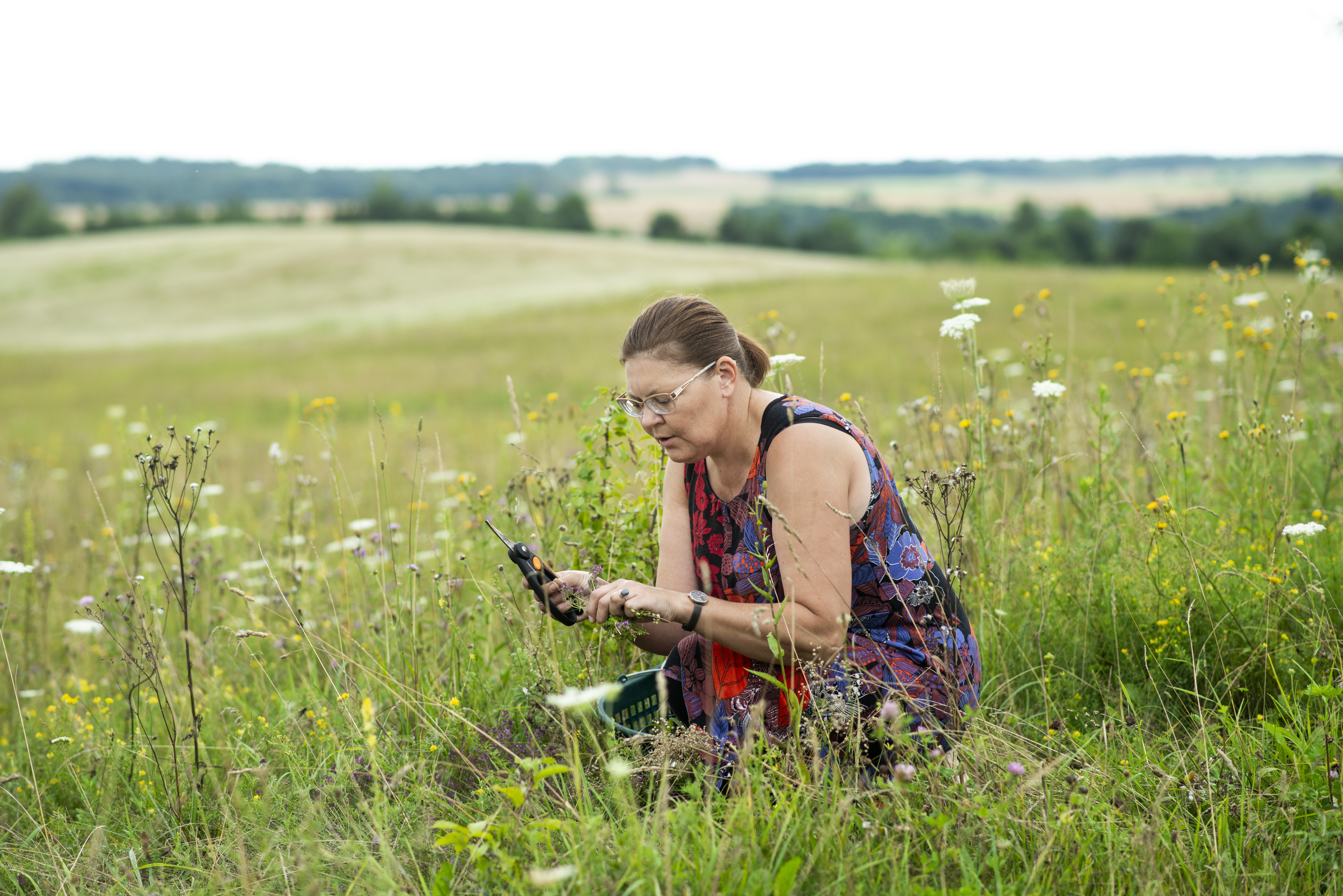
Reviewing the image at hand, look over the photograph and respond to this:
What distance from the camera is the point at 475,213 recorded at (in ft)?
234

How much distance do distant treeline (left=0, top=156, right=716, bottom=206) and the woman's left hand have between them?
7832 cm

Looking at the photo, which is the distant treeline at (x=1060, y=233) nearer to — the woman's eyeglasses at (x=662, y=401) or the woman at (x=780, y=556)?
the woman at (x=780, y=556)

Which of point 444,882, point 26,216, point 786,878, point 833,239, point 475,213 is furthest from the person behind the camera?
point 833,239

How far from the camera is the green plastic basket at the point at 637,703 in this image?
2.73 m

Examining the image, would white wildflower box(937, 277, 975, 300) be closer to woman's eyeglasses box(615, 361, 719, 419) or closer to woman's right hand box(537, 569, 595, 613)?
woman's eyeglasses box(615, 361, 719, 419)

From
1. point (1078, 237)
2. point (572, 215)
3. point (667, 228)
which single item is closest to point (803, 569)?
point (667, 228)

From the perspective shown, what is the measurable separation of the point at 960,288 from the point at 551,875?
7.76 feet

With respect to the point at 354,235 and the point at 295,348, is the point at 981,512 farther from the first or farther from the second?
the point at 354,235

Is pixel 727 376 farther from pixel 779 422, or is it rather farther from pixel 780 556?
pixel 780 556

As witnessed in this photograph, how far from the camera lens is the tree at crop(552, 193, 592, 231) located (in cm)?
7050

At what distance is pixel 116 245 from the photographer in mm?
48125

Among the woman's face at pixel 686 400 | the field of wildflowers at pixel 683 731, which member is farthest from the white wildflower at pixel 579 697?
the woman's face at pixel 686 400

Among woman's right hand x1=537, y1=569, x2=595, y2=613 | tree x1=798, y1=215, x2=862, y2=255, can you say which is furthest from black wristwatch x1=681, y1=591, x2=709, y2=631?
tree x1=798, y1=215, x2=862, y2=255

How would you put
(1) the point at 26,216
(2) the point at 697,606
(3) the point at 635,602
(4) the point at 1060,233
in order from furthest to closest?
1. (1) the point at 26,216
2. (4) the point at 1060,233
3. (2) the point at 697,606
4. (3) the point at 635,602
